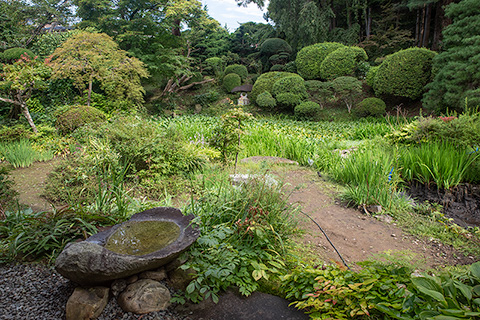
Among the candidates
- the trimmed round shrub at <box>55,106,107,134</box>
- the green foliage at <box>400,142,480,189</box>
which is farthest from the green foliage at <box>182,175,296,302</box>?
the trimmed round shrub at <box>55,106,107,134</box>

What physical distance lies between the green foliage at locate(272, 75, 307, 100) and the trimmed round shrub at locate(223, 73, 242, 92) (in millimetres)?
2593

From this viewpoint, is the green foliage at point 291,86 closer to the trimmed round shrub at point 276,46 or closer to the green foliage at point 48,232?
the trimmed round shrub at point 276,46

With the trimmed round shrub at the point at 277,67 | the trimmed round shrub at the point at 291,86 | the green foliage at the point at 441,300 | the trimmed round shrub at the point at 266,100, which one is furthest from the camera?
the trimmed round shrub at the point at 277,67

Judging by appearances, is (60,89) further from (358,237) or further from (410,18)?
(410,18)

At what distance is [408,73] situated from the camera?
9.20 m

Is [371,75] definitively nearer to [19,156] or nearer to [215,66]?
[215,66]

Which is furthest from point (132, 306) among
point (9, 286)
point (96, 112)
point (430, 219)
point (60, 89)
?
point (60, 89)

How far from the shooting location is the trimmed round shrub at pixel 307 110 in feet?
32.6

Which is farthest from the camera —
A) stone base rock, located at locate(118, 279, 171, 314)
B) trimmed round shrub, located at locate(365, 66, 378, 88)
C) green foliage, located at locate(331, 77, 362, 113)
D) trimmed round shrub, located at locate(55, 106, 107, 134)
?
trimmed round shrub, located at locate(365, 66, 378, 88)

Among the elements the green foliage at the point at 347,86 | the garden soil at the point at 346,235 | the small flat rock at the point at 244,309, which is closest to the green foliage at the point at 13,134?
the garden soil at the point at 346,235

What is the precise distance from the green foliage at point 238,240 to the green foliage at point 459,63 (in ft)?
23.3

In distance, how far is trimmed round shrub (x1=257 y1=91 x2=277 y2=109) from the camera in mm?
10680

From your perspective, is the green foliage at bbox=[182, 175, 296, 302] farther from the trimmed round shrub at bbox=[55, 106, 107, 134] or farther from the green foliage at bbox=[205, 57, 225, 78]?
the green foliage at bbox=[205, 57, 225, 78]

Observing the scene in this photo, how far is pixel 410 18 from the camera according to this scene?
40.8 ft
